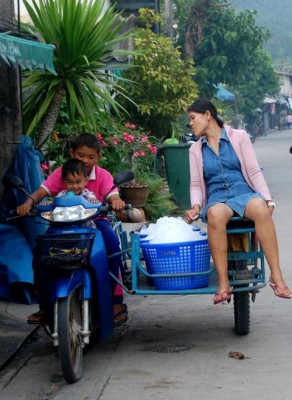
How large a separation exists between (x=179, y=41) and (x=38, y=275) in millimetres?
26534

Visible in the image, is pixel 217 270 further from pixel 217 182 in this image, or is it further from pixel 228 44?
pixel 228 44

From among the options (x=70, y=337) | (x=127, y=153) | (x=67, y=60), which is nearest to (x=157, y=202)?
(x=127, y=153)

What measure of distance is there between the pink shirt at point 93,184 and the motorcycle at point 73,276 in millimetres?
385

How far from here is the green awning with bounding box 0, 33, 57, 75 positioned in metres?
6.50

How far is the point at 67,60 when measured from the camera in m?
10.2

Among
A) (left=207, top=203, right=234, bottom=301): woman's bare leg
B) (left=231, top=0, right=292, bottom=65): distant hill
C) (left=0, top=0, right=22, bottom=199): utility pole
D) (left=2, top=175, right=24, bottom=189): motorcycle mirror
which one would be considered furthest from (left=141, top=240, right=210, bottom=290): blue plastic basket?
(left=231, top=0, right=292, bottom=65): distant hill

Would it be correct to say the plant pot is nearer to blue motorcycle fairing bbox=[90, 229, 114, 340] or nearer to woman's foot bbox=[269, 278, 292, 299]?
woman's foot bbox=[269, 278, 292, 299]

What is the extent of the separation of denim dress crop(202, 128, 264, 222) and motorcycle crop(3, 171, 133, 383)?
0.80 meters

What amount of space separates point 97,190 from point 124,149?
7607 mm

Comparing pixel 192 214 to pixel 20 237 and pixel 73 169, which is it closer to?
pixel 73 169

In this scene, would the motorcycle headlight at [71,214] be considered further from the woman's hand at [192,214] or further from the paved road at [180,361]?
the paved road at [180,361]

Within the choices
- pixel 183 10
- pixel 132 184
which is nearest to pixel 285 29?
pixel 183 10

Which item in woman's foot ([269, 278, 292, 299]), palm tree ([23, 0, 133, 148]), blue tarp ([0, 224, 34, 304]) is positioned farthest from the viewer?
palm tree ([23, 0, 133, 148])

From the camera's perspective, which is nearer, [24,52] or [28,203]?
[28,203]
